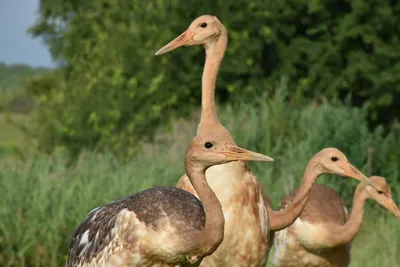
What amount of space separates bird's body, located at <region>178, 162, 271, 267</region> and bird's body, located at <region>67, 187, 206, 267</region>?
75 centimetres

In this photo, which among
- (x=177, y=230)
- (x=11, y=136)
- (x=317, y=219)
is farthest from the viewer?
(x=11, y=136)

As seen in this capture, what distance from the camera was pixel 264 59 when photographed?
62.4ft

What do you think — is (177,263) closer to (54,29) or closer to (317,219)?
(317,219)

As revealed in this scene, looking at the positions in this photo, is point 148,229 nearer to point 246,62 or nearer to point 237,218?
point 237,218

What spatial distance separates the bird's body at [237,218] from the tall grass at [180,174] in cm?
318

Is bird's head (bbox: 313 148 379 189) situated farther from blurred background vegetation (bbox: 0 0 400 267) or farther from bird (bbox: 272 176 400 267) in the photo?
blurred background vegetation (bbox: 0 0 400 267)

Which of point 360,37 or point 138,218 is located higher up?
point 360,37

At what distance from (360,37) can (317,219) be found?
10060 mm

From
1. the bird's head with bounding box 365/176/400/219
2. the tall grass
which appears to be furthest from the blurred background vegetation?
the bird's head with bounding box 365/176/400/219

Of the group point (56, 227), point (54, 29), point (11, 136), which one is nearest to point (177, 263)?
point (56, 227)

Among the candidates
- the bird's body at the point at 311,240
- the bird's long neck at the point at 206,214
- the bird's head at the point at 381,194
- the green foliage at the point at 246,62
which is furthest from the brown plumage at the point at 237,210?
the green foliage at the point at 246,62

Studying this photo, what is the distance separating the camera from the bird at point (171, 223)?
6316mm

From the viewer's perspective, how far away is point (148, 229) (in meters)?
6.58

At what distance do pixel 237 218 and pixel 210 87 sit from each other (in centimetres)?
132
